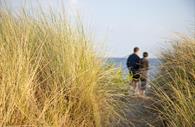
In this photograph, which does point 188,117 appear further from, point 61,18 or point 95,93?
point 61,18

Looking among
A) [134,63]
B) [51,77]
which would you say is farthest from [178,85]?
[134,63]

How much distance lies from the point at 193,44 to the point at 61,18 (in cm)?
190

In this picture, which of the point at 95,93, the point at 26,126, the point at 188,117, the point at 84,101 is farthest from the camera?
the point at 95,93

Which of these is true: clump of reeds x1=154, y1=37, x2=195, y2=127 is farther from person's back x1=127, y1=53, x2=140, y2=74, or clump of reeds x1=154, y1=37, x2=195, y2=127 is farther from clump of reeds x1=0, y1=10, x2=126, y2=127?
person's back x1=127, y1=53, x2=140, y2=74

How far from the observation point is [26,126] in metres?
3.66

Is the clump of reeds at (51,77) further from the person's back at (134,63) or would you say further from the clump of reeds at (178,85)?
the person's back at (134,63)

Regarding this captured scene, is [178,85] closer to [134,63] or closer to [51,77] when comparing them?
[51,77]

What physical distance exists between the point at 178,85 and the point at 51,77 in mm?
1677

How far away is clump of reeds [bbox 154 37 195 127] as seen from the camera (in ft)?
14.9

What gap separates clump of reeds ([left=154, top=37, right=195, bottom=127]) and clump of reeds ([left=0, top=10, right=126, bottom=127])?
65 centimetres

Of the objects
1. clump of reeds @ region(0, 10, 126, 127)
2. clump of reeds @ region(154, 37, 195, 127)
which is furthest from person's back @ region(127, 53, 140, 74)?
clump of reeds @ region(0, 10, 126, 127)

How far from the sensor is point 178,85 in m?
5.39

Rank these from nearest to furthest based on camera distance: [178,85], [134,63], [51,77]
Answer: [51,77], [178,85], [134,63]

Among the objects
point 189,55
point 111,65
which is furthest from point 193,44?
point 111,65
